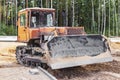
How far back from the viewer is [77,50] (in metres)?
11.8

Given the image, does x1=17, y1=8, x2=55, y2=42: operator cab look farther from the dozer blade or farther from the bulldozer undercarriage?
the dozer blade

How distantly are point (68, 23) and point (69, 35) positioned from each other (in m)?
29.8

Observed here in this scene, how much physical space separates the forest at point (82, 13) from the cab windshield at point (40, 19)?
2675 centimetres


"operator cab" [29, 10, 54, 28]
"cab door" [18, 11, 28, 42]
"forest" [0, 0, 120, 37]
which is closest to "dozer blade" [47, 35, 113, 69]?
"operator cab" [29, 10, 54, 28]

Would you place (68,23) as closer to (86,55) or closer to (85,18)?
(85,18)

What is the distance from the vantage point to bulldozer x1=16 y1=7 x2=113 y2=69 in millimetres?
11448

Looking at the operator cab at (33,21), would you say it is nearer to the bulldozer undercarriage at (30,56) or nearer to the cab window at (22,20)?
the cab window at (22,20)

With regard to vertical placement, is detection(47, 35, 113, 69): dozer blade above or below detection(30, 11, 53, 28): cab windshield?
below

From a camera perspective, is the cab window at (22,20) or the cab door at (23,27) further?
the cab window at (22,20)

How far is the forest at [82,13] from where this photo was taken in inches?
1609

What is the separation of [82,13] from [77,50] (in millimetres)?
31258

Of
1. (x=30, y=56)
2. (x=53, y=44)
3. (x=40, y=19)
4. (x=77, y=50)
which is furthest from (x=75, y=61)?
(x=40, y=19)

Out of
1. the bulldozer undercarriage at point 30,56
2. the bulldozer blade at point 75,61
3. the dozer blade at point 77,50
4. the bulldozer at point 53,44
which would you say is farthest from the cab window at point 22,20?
the bulldozer blade at point 75,61

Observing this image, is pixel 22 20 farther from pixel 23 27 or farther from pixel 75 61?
pixel 75 61
